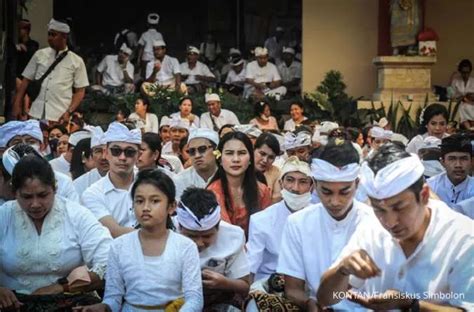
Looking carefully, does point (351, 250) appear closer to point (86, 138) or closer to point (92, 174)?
point (92, 174)

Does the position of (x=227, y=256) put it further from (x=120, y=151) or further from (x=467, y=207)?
(x=467, y=207)

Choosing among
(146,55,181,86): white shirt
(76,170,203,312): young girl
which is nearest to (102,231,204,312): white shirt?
(76,170,203,312): young girl

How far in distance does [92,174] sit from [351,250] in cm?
390

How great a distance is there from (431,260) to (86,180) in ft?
13.6

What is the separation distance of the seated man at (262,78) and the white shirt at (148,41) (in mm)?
1729

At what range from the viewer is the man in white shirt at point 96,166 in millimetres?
8523

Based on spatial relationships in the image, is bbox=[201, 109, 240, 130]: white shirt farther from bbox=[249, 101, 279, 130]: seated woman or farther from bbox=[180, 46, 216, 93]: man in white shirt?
bbox=[180, 46, 216, 93]: man in white shirt

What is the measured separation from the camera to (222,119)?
1535 cm

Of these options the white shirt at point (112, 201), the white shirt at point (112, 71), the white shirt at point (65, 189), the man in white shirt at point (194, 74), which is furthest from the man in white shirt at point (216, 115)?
the white shirt at point (65, 189)

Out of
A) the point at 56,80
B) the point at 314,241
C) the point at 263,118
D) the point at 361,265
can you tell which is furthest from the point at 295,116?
the point at 361,265

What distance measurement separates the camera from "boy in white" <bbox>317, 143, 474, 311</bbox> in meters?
4.84

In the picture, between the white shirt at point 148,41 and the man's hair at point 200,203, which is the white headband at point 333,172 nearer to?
the man's hair at point 200,203

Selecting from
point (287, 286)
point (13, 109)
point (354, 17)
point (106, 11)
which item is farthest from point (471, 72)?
point (287, 286)

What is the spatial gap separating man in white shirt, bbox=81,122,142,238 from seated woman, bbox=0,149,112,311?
Answer: 0.97m
